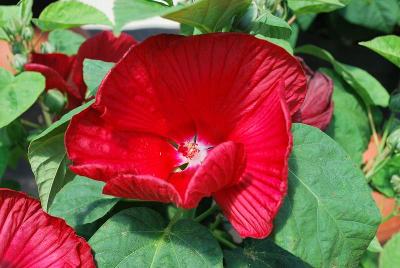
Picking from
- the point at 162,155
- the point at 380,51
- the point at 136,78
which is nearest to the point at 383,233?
the point at 380,51

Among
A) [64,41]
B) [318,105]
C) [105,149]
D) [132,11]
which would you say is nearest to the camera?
[132,11]

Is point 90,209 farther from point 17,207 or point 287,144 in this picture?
point 287,144

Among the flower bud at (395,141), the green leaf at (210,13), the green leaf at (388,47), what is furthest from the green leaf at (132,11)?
the flower bud at (395,141)

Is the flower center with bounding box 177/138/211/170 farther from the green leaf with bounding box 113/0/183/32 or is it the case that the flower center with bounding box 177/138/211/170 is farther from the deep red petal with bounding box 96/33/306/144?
the green leaf with bounding box 113/0/183/32

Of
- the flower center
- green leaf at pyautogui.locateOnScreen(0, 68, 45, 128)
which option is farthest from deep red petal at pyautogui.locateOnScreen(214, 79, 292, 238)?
green leaf at pyautogui.locateOnScreen(0, 68, 45, 128)

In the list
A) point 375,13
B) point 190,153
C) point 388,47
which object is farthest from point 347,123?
point 375,13

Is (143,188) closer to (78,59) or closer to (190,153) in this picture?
(190,153)
